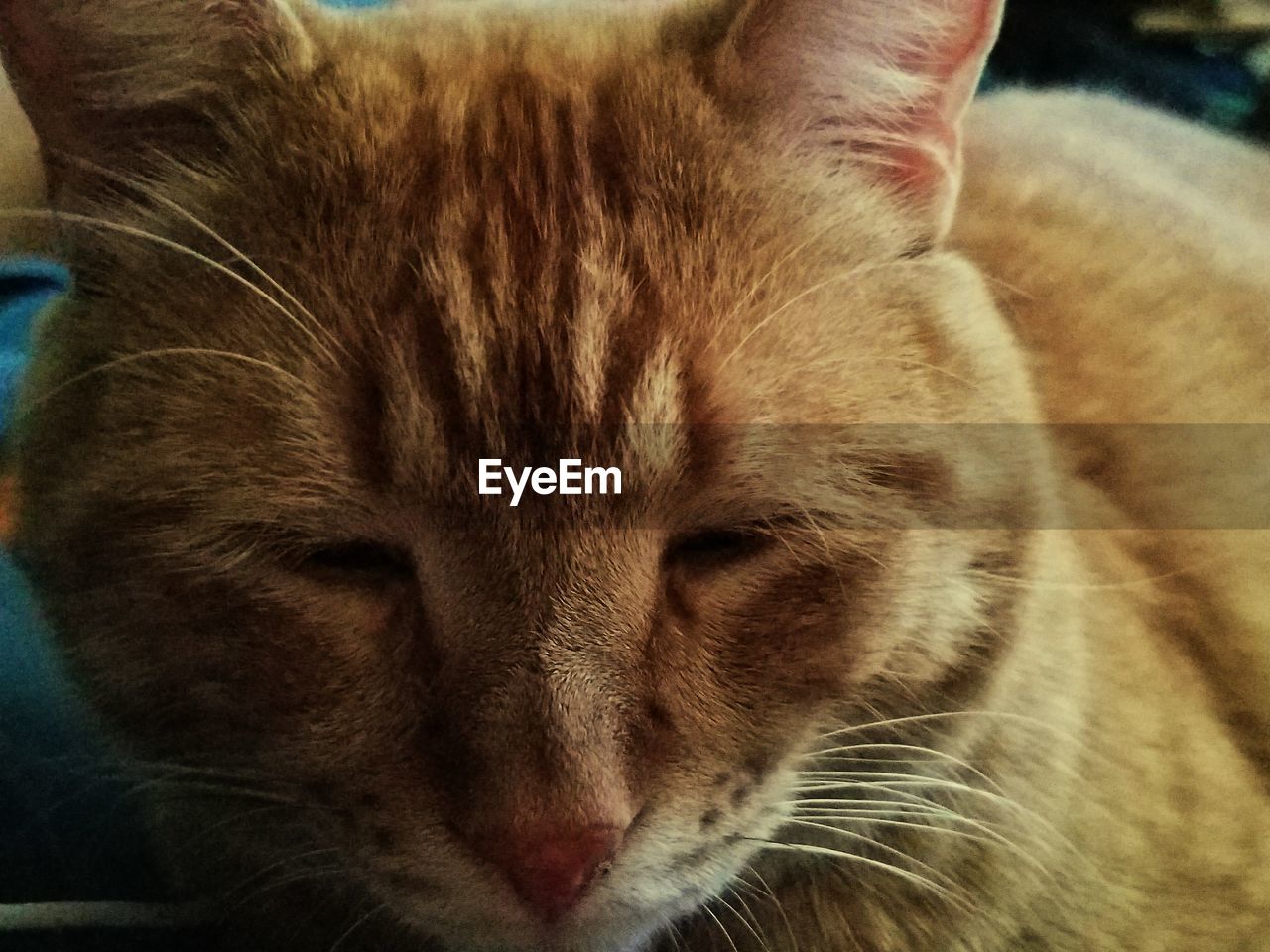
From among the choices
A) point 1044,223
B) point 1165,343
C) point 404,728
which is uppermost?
point 1044,223

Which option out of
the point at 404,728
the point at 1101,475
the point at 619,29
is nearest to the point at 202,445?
the point at 404,728

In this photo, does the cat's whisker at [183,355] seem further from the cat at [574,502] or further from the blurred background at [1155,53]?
the blurred background at [1155,53]

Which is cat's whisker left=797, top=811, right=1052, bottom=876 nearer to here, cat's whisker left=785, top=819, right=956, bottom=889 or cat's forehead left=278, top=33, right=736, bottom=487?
cat's whisker left=785, top=819, right=956, bottom=889

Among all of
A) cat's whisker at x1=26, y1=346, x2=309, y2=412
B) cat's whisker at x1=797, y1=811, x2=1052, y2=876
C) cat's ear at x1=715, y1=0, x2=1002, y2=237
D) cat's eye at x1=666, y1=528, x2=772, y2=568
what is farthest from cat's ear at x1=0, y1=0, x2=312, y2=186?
cat's whisker at x1=797, y1=811, x2=1052, y2=876

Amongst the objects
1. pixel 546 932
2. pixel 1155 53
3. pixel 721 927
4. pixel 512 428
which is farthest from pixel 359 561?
pixel 1155 53

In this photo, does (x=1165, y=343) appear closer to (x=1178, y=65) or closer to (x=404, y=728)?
(x=1178, y=65)

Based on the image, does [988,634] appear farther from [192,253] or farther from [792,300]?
[192,253]
